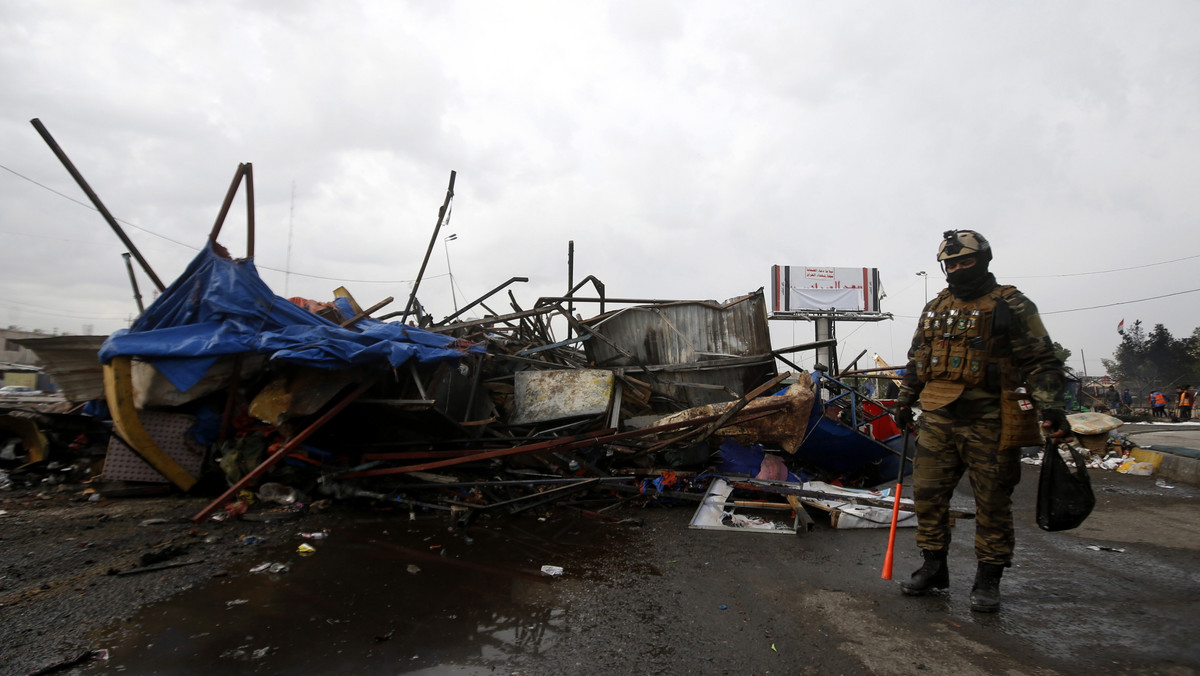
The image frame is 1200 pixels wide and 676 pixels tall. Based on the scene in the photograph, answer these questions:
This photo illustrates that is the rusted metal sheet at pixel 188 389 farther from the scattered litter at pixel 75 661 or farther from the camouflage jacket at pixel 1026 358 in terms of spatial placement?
the camouflage jacket at pixel 1026 358

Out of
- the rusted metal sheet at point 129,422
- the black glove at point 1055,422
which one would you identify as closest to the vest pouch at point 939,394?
the black glove at point 1055,422

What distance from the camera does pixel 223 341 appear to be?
4.78 metres

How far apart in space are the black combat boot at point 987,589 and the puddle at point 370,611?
1982 mm

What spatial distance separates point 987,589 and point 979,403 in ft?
3.01

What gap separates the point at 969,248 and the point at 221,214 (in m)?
6.27

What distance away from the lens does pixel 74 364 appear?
566 cm

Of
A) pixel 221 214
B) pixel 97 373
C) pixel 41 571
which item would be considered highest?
pixel 221 214

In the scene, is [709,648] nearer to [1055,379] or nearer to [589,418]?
[1055,379]

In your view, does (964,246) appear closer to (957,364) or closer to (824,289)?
(957,364)

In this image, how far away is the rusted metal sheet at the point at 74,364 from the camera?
5492 millimetres

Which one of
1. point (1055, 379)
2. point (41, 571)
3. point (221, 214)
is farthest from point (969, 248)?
point (221, 214)

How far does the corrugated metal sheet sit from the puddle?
3775mm

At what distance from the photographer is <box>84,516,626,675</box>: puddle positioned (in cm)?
234

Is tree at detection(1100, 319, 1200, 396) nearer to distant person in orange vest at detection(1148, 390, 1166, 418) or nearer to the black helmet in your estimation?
distant person in orange vest at detection(1148, 390, 1166, 418)
